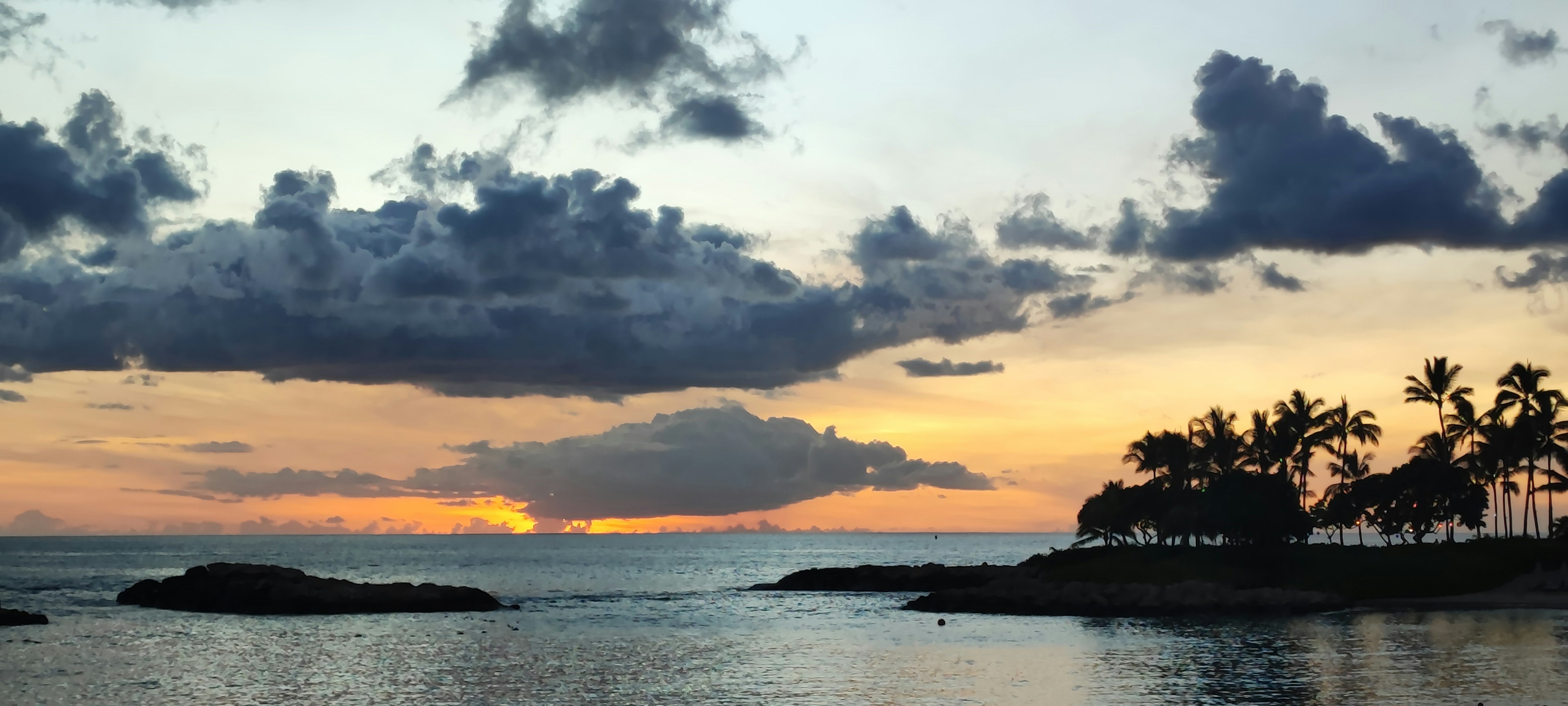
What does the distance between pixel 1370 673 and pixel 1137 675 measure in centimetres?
1084

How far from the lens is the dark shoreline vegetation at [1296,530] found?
98.4 meters

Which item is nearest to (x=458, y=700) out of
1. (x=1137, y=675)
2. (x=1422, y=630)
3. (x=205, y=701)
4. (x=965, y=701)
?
(x=205, y=701)

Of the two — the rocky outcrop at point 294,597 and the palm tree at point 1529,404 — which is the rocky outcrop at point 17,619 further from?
the palm tree at point 1529,404

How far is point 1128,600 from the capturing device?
97.4 metres

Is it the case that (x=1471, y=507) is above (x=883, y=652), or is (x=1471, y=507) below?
above

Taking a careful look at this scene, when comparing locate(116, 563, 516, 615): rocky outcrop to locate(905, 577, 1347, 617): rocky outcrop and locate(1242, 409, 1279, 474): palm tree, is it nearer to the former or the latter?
locate(905, 577, 1347, 617): rocky outcrop

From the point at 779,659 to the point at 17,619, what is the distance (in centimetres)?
5942

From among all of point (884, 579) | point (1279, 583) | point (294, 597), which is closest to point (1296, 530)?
point (1279, 583)

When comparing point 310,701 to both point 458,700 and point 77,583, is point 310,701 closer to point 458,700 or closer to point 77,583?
point 458,700

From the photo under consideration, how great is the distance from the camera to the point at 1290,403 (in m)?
128

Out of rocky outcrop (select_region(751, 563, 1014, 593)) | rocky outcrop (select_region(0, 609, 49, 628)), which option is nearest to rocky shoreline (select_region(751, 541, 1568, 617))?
rocky outcrop (select_region(751, 563, 1014, 593))

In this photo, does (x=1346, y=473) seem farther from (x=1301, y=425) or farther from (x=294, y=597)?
(x=294, y=597)

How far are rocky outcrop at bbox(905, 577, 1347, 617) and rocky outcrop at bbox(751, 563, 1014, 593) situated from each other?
1169 inches

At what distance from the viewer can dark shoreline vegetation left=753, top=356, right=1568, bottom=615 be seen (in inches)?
3873
